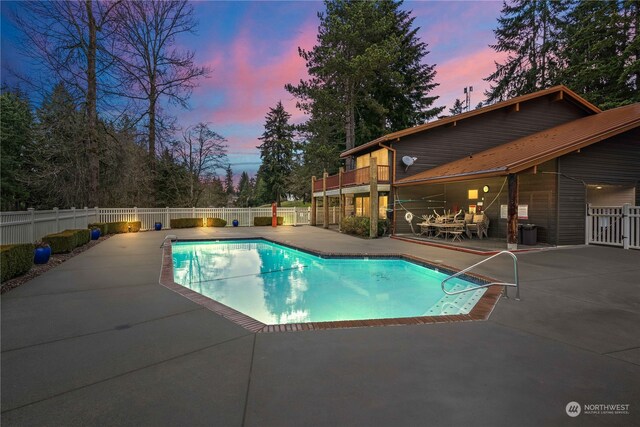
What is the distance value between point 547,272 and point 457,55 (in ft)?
56.4

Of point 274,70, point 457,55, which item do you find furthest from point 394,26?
point 274,70

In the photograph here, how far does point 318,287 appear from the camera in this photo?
7.46 meters

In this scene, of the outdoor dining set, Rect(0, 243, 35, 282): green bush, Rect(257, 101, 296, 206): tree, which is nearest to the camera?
Rect(0, 243, 35, 282): green bush

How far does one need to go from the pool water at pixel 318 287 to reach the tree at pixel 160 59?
47.7 ft

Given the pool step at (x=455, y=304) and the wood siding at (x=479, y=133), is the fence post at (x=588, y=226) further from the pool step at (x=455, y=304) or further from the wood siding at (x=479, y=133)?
the pool step at (x=455, y=304)

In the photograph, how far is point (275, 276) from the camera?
8.50m

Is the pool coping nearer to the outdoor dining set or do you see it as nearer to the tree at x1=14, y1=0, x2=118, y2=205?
the outdoor dining set

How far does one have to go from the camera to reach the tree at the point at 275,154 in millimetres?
41969

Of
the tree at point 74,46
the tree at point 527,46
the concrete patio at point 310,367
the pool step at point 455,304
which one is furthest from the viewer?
the tree at point 527,46

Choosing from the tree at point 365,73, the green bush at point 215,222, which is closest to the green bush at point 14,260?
the green bush at point 215,222

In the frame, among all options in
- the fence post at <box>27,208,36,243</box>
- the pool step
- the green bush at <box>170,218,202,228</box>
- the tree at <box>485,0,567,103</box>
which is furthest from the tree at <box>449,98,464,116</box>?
the fence post at <box>27,208,36,243</box>

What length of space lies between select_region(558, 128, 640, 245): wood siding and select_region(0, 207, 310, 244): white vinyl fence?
49.5ft

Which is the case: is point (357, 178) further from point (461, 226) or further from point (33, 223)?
point (33, 223)

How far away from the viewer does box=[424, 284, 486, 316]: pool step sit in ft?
17.1
